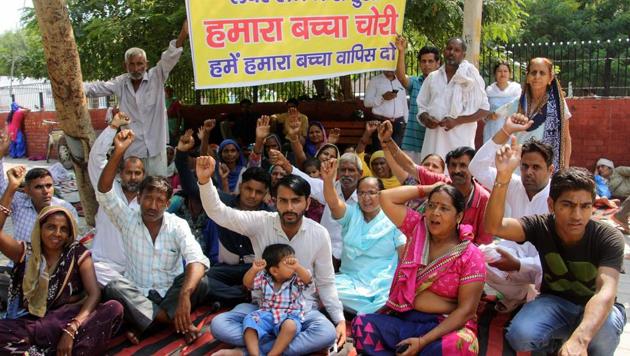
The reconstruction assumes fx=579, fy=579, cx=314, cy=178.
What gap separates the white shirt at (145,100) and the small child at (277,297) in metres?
2.50

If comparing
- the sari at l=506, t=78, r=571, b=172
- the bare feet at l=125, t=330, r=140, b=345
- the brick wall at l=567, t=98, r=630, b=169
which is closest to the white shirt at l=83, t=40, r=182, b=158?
the bare feet at l=125, t=330, r=140, b=345

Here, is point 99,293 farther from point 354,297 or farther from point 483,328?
point 483,328

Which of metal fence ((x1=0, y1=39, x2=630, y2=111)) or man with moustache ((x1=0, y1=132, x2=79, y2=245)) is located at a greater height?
metal fence ((x1=0, y1=39, x2=630, y2=111))

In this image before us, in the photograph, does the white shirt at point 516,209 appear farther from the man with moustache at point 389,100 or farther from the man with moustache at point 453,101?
the man with moustache at point 389,100

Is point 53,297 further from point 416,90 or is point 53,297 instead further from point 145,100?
→ point 416,90

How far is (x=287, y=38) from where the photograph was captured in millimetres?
5379

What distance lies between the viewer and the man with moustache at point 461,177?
394 cm

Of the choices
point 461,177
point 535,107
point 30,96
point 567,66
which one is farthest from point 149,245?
Result: point 30,96

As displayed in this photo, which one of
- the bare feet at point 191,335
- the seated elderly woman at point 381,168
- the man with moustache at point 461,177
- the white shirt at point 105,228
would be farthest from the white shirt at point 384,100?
the bare feet at point 191,335

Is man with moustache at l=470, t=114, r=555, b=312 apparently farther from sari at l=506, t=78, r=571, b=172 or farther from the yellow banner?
the yellow banner

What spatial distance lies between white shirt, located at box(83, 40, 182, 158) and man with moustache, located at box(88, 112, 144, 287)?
3.85ft

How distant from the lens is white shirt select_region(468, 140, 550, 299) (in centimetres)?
391

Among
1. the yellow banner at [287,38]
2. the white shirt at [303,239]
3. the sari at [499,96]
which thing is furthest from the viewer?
the sari at [499,96]

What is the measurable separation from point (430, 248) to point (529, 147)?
113 centimetres
